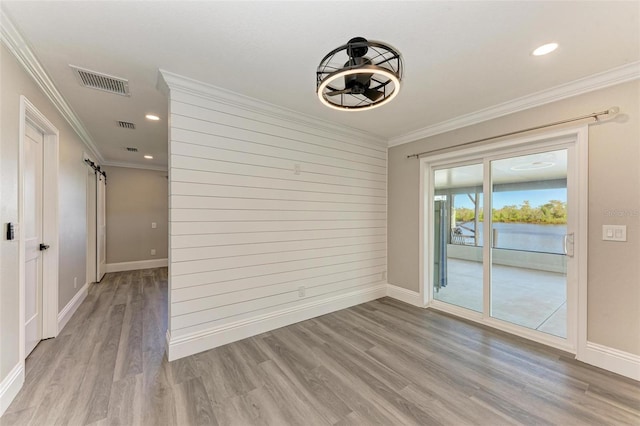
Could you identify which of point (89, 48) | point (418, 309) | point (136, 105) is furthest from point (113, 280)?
point (418, 309)

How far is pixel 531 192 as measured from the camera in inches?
113

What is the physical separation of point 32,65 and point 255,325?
312 centimetres

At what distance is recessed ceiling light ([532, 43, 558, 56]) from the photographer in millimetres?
1895

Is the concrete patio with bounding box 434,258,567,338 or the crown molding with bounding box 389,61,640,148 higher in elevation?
the crown molding with bounding box 389,61,640,148

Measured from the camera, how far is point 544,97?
2.60 m

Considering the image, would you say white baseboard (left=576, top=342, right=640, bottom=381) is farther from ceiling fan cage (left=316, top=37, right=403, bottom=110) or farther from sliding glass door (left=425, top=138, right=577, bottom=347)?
ceiling fan cage (left=316, top=37, right=403, bottom=110)

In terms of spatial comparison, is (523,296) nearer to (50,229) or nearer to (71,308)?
(50,229)

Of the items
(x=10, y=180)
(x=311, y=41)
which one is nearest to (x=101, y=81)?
(x=10, y=180)

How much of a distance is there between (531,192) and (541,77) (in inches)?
47.9

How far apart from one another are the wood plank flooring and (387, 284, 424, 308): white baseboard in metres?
0.71

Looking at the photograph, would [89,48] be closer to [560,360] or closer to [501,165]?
[501,165]

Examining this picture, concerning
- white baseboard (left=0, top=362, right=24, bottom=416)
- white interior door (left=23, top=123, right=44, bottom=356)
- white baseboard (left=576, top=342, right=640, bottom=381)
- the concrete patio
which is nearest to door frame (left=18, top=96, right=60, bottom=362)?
white interior door (left=23, top=123, right=44, bottom=356)

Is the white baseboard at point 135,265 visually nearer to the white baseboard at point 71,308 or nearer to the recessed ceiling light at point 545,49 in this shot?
the white baseboard at point 71,308

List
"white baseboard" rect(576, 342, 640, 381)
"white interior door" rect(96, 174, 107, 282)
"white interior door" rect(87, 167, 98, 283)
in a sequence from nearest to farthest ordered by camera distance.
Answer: "white baseboard" rect(576, 342, 640, 381) → "white interior door" rect(87, 167, 98, 283) → "white interior door" rect(96, 174, 107, 282)
